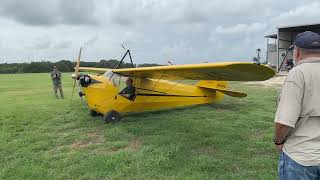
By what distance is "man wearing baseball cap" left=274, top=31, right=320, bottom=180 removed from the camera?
2.85 metres

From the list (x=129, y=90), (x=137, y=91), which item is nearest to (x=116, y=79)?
(x=129, y=90)

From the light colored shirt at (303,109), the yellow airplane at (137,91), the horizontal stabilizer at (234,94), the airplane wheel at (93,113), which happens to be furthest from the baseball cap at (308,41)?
the horizontal stabilizer at (234,94)

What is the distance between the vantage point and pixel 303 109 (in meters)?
2.90

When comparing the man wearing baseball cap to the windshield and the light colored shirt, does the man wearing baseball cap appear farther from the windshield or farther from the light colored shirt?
the windshield

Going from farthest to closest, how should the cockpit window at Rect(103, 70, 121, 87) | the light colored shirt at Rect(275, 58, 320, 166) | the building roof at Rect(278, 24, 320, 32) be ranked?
the building roof at Rect(278, 24, 320, 32)
the cockpit window at Rect(103, 70, 121, 87)
the light colored shirt at Rect(275, 58, 320, 166)

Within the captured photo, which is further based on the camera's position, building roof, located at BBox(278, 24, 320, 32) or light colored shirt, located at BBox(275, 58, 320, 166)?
building roof, located at BBox(278, 24, 320, 32)

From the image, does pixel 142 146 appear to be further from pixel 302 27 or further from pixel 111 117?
pixel 302 27

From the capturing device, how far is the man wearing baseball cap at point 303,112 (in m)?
2.85

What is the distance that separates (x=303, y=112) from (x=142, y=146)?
5.19 meters

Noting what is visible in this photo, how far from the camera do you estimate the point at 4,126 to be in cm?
1048

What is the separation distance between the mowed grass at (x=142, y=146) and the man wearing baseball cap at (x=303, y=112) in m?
2.86

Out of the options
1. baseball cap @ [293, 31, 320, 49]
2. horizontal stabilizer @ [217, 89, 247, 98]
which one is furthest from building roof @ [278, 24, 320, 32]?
baseball cap @ [293, 31, 320, 49]

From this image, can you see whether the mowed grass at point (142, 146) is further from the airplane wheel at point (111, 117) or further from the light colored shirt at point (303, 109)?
the light colored shirt at point (303, 109)

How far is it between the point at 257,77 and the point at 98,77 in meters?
5.44
